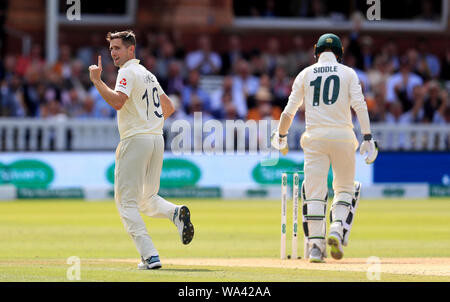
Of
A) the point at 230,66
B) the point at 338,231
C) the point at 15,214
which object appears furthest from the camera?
the point at 230,66

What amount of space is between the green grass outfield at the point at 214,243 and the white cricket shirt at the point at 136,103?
4.38 feet

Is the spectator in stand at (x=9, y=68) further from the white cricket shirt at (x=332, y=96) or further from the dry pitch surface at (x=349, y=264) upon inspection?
the white cricket shirt at (x=332, y=96)

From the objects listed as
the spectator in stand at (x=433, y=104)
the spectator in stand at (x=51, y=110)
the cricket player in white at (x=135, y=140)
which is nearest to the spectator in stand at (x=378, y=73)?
the spectator in stand at (x=433, y=104)

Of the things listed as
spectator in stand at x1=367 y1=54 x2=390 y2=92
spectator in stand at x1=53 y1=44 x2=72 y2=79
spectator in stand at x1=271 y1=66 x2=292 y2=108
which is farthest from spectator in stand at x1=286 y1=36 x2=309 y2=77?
spectator in stand at x1=53 y1=44 x2=72 y2=79

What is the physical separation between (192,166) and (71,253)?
10.6 m

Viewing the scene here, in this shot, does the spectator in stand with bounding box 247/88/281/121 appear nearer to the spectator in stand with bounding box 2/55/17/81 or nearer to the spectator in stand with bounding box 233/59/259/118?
the spectator in stand with bounding box 233/59/259/118

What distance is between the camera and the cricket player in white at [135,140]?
1038 centimetres

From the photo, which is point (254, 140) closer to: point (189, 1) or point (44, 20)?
point (189, 1)

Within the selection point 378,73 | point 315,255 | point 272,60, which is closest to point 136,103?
point 315,255

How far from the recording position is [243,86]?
24516mm

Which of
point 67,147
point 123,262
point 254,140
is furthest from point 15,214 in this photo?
point 123,262

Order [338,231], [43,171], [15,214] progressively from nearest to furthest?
[338,231] → [15,214] → [43,171]

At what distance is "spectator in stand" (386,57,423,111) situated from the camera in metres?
25.5
